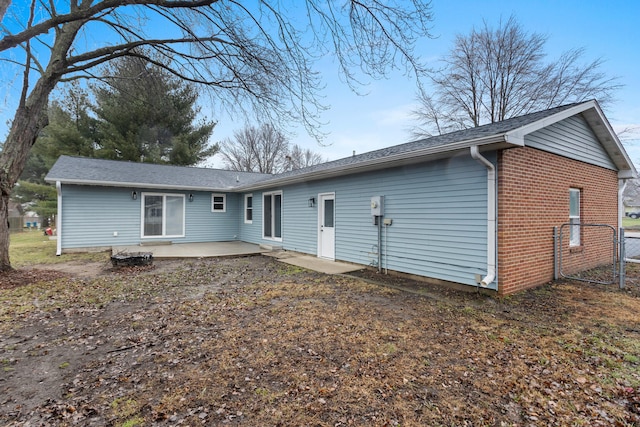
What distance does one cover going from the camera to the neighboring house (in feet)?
17.4

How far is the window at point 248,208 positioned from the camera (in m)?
13.3

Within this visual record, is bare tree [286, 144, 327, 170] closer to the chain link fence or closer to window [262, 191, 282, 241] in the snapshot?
window [262, 191, 282, 241]

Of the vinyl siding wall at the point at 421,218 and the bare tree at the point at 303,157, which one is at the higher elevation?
the bare tree at the point at 303,157

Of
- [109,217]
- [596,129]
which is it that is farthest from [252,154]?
[596,129]

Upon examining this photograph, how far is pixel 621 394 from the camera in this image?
2570 millimetres

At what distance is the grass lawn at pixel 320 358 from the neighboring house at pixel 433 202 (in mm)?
944

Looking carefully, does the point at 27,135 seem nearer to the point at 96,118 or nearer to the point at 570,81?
the point at 96,118

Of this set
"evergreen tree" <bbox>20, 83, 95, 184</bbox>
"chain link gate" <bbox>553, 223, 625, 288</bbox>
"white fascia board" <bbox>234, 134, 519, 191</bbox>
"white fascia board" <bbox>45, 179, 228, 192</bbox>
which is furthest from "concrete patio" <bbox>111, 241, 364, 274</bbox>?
"evergreen tree" <bbox>20, 83, 95, 184</bbox>

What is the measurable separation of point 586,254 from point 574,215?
107 cm

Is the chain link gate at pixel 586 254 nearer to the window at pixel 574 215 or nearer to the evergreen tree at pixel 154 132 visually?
the window at pixel 574 215

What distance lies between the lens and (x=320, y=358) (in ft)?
10.5

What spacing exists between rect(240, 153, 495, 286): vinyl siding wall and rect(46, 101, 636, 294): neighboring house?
0.02m

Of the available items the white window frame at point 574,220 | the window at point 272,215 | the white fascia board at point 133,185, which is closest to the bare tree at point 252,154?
the white fascia board at point 133,185

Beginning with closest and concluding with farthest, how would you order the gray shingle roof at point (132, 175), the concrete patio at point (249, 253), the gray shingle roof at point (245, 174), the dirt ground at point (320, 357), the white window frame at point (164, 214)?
the dirt ground at point (320, 357)
the gray shingle roof at point (245, 174)
the concrete patio at point (249, 253)
the gray shingle roof at point (132, 175)
the white window frame at point (164, 214)
